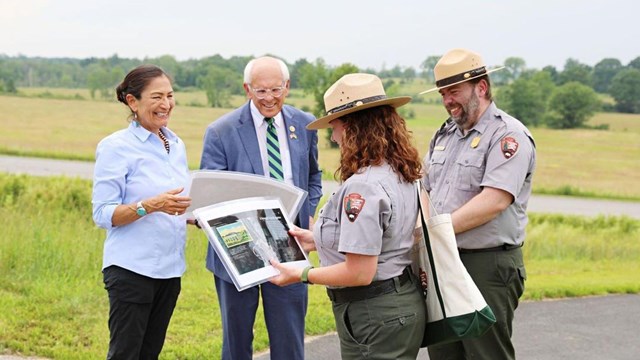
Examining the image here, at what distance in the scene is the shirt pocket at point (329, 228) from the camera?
11.4ft

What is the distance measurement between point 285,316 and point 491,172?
139 cm

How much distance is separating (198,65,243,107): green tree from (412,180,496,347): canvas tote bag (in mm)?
60630

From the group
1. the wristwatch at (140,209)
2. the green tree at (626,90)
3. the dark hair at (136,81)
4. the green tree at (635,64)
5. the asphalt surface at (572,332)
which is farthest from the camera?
the green tree at (626,90)

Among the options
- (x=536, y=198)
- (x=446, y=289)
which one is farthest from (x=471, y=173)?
(x=536, y=198)

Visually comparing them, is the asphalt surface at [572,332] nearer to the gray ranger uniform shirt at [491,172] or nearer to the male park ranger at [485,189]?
the male park ranger at [485,189]

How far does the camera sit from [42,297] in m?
6.87

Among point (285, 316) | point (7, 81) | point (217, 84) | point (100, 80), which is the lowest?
point (7, 81)

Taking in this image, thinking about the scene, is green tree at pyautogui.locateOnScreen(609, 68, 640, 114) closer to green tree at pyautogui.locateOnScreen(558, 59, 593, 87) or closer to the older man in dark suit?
green tree at pyautogui.locateOnScreen(558, 59, 593, 87)

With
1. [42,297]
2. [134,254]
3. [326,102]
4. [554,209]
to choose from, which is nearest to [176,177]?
[134,254]

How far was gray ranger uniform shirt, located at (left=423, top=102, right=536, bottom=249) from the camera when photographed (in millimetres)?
4340

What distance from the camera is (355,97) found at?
3436 mm

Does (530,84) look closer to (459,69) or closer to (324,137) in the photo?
(324,137)

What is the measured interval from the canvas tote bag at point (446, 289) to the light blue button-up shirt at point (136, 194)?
1.23 meters

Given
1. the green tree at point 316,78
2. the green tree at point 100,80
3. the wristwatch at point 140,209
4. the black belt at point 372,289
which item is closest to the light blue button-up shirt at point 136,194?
the wristwatch at point 140,209
